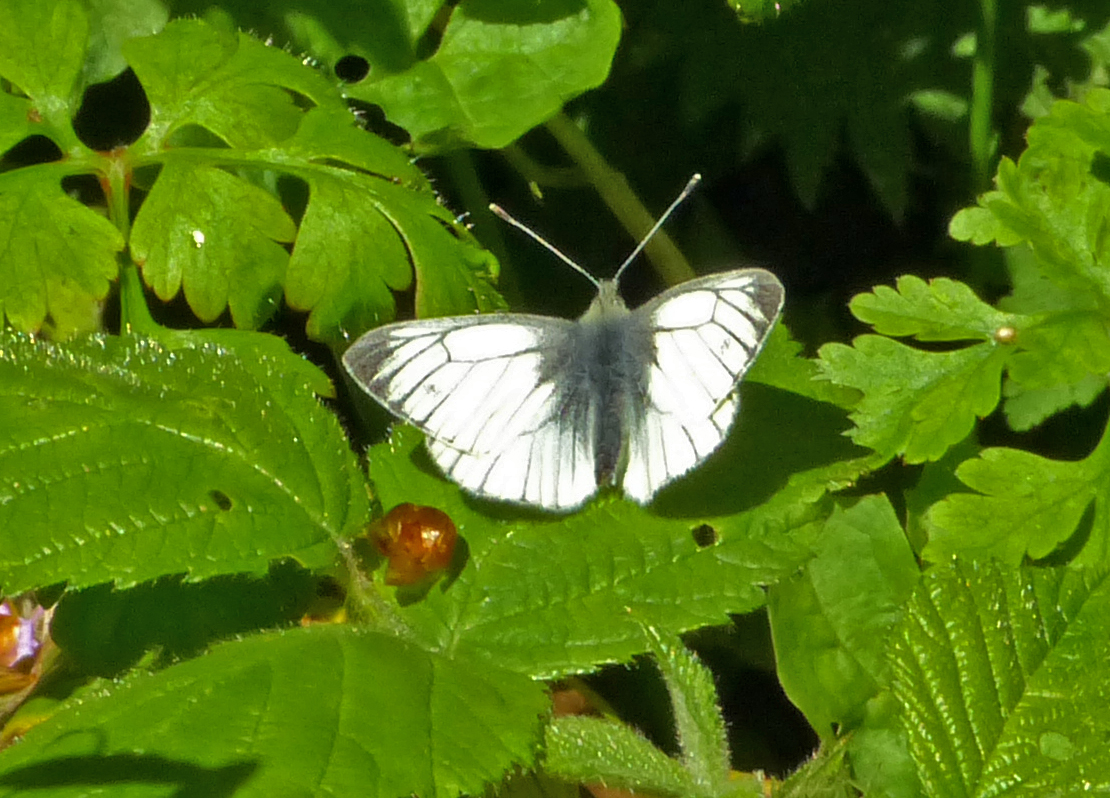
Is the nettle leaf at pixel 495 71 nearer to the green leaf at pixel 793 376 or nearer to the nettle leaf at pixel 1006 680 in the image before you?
the green leaf at pixel 793 376

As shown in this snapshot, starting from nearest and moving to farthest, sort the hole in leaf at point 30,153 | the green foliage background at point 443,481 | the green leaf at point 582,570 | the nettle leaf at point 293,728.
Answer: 1. the nettle leaf at point 293,728
2. the green foliage background at point 443,481
3. the green leaf at point 582,570
4. the hole in leaf at point 30,153

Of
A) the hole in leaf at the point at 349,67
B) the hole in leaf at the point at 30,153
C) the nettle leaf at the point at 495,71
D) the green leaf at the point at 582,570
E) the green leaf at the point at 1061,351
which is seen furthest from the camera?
the hole in leaf at the point at 349,67

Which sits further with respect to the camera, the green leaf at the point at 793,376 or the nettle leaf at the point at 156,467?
the green leaf at the point at 793,376

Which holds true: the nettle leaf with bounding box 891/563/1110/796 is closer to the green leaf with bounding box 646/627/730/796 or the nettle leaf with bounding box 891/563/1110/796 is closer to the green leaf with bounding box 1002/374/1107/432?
the green leaf with bounding box 646/627/730/796

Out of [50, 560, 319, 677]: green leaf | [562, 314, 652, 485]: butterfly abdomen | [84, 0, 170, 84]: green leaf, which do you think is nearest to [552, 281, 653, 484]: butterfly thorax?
[562, 314, 652, 485]: butterfly abdomen

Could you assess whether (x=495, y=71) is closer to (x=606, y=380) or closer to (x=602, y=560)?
(x=606, y=380)

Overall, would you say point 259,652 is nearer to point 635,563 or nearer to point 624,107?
point 635,563

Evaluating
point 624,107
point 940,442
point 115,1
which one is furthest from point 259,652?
point 624,107

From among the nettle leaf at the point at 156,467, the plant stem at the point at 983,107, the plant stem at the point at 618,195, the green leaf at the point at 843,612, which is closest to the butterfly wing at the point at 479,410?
the nettle leaf at the point at 156,467
